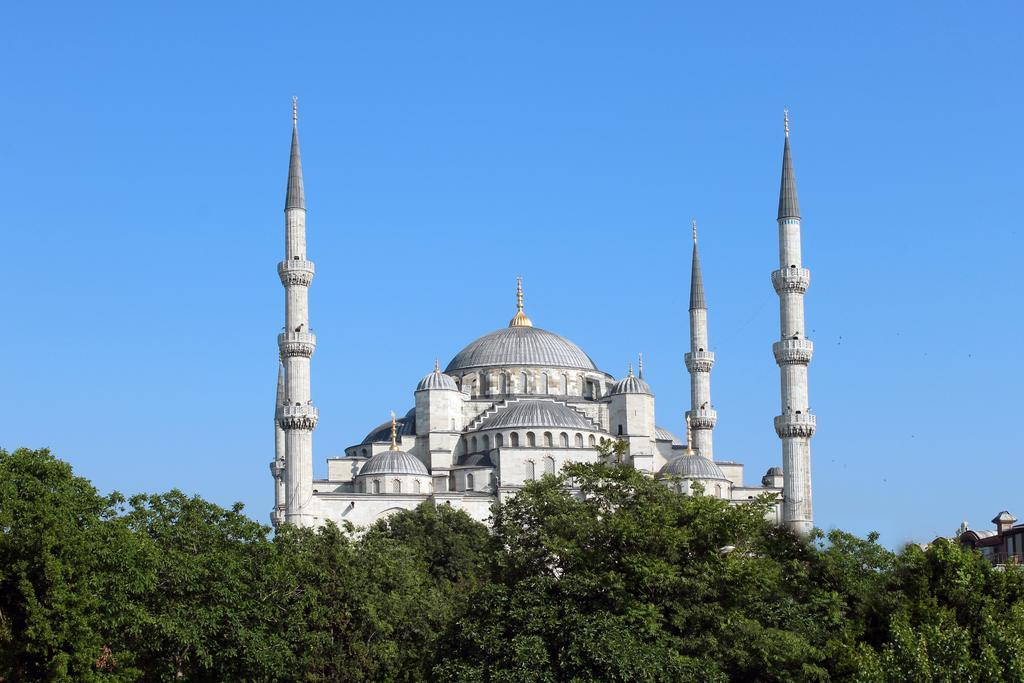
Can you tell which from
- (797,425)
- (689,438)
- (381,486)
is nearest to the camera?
(797,425)

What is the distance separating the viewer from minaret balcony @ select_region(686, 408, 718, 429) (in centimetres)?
6712

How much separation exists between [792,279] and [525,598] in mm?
29684

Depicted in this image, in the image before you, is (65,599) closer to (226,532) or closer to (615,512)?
(226,532)

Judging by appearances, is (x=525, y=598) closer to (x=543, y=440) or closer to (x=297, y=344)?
(x=297, y=344)

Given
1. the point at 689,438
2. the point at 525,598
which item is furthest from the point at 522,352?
the point at 525,598

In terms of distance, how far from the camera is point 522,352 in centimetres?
7219

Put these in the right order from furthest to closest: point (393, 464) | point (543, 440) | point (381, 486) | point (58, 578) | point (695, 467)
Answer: point (543, 440)
point (695, 467)
point (393, 464)
point (381, 486)
point (58, 578)

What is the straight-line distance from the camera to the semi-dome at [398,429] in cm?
7000

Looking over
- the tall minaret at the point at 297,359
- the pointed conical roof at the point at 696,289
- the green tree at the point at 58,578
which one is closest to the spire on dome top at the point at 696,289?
the pointed conical roof at the point at 696,289

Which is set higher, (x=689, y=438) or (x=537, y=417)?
(x=537, y=417)

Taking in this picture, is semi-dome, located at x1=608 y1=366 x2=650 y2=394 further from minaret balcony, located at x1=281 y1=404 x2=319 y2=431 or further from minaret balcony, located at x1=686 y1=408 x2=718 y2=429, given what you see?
minaret balcony, located at x1=281 y1=404 x2=319 y2=431

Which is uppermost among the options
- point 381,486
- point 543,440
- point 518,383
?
point 518,383

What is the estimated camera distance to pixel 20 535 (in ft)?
89.0

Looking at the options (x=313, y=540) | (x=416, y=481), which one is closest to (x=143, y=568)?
(x=313, y=540)
